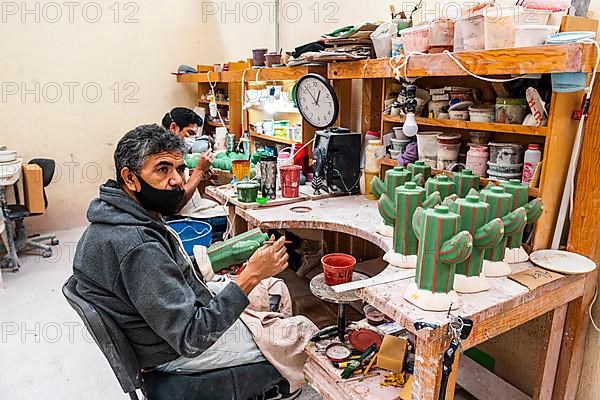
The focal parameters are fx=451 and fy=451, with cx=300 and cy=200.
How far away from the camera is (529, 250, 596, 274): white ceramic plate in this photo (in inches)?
59.6

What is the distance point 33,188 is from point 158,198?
2.95 metres

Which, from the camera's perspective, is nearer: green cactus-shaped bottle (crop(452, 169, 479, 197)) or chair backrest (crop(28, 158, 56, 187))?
green cactus-shaped bottle (crop(452, 169, 479, 197))

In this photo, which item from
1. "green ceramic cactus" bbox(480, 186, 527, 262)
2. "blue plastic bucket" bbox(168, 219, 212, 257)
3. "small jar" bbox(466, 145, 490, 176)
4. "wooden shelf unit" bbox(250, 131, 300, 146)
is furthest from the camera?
"wooden shelf unit" bbox(250, 131, 300, 146)

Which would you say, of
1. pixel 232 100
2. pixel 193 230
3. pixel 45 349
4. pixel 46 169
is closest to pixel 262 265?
pixel 193 230

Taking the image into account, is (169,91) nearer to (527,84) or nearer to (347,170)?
(347,170)

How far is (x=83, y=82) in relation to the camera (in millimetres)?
4793

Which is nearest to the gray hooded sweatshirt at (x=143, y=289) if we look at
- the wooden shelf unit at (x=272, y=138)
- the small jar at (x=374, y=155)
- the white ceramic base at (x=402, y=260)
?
the white ceramic base at (x=402, y=260)

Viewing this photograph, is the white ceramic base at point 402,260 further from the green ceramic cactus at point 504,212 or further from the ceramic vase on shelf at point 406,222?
the green ceramic cactus at point 504,212

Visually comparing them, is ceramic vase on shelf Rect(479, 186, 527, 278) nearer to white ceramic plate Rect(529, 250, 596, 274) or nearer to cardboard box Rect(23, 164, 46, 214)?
white ceramic plate Rect(529, 250, 596, 274)

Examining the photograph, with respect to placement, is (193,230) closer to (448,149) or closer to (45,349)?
(45,349)

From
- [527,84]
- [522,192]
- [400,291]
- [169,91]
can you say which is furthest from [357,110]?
[169,91]

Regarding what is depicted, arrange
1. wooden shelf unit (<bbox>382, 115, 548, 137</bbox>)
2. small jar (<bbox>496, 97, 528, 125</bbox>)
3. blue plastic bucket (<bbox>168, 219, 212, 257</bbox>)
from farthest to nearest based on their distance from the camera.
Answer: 1. blue plastic bucket (<bbox>168, 219, 212, 257</bbox>)
2. small jar (<bbox>496, 97, 528, 125</bbox>)
3. wooden shelf unit (<bbox>382, 115, 548, 137</bbox>)

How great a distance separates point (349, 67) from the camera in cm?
240

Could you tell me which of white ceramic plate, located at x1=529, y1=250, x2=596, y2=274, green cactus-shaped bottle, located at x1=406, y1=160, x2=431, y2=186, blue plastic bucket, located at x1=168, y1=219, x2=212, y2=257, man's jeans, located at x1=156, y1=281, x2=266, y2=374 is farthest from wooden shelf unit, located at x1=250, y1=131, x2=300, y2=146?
white ceramic plate, located at x1=529, y1=250, x2=596, y2=274
